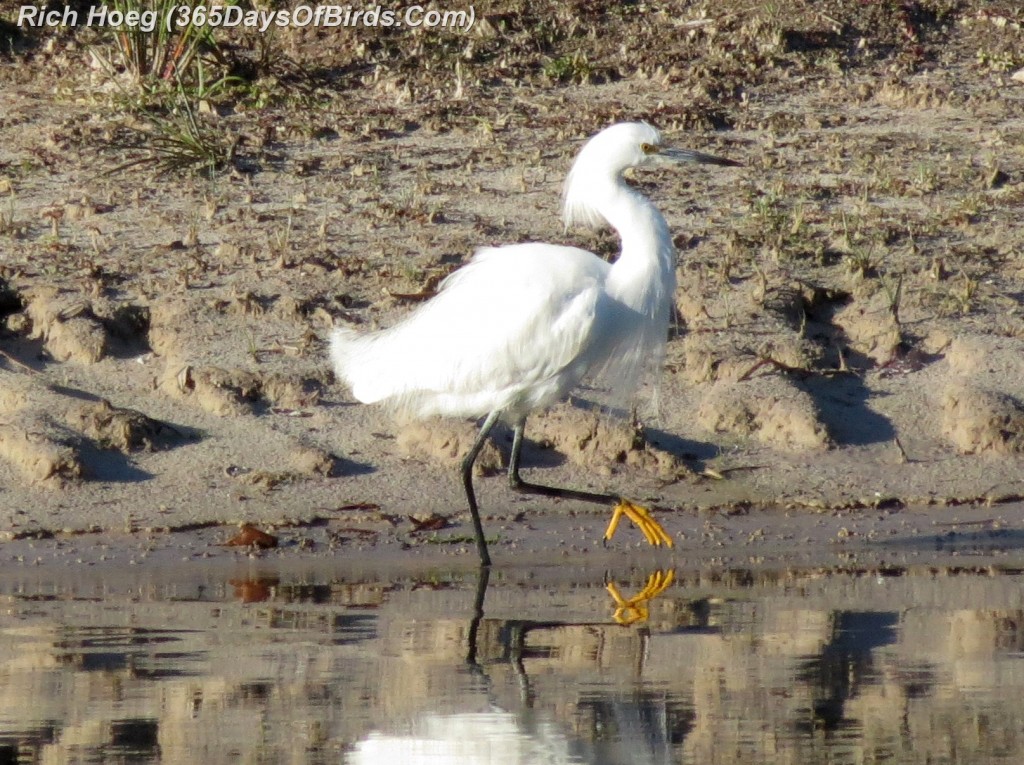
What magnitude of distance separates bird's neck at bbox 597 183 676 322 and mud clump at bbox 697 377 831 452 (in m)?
1.03

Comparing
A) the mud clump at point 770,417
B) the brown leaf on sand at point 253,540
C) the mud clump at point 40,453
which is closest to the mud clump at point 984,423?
the mud clump at point 770,417

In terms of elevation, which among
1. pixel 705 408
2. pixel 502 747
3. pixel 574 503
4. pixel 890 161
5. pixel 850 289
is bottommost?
pixel 502 747

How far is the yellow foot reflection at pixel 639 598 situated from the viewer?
5902 mm

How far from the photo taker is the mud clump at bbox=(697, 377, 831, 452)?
8.12 metres

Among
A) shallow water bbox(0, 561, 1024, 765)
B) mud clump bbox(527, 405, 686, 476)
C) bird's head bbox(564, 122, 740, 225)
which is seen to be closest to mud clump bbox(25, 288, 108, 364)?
shallow water bbox(0, 561, 1024, 765)

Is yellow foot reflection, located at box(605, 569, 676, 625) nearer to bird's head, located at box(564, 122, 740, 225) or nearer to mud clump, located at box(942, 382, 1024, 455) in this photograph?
bird's head, located at box(564, 122, 740, 225)

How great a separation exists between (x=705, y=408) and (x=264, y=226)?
108 inches

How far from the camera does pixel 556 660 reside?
17.3 feet

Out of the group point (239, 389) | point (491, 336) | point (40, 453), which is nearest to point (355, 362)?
point (239, 389)

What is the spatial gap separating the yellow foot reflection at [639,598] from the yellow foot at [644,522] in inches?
10.7

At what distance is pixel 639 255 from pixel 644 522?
107cm

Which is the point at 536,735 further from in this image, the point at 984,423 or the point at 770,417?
the point at 984,423

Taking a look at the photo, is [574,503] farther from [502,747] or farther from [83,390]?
[502,747]

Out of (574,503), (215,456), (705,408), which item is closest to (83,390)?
(215,456)
